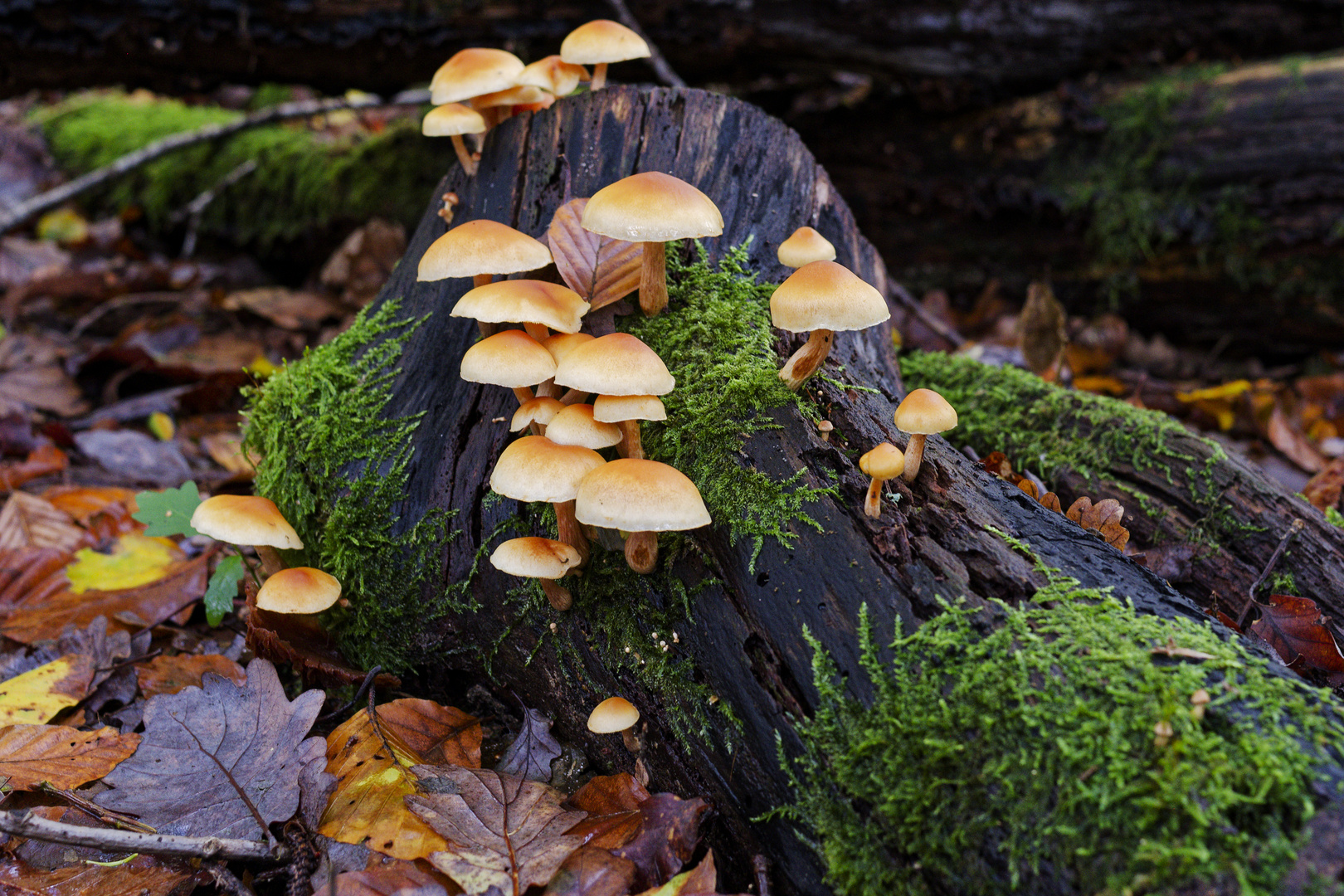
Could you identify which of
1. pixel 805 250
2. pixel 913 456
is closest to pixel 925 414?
pixel 913 456

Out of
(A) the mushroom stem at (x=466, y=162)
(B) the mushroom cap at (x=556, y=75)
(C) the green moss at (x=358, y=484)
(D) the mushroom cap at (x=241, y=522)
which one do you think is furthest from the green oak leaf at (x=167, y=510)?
(B) the mushroom cap at (x=556, y=75)

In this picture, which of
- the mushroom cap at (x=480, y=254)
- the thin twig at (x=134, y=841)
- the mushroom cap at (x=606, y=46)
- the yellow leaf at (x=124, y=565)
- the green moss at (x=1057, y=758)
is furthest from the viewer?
the yellow leaf at (x=124, y=565)

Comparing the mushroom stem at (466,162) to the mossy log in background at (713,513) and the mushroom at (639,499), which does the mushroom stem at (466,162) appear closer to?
the mossy log in background at (713,513)

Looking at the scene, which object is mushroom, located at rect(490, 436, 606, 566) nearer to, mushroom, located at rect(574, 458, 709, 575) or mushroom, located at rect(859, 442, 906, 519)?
mushroom, located at rect(574, 458, 709, 575)

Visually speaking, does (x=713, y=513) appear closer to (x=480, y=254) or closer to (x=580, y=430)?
(x=580, y=430)

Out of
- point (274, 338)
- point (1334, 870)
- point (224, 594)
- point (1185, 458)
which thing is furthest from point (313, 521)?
point (274, 338)

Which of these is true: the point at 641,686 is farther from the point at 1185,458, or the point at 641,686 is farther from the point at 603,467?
the point at 1185,458
